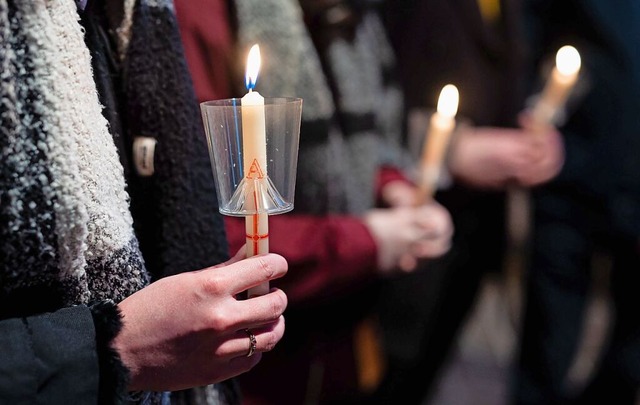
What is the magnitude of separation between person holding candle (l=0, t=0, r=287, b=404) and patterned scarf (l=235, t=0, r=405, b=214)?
20 centimetres

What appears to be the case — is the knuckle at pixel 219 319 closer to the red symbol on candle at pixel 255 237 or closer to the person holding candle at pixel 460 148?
the red symbol on candle at pixel 255 237

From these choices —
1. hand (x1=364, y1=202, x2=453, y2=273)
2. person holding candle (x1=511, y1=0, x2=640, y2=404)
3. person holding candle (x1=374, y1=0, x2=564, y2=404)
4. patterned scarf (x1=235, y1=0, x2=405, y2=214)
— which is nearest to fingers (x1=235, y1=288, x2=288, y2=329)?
patterned scarf (x1=235, y1=0, x2=405, y2=214)

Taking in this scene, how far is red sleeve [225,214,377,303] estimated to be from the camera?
606mm

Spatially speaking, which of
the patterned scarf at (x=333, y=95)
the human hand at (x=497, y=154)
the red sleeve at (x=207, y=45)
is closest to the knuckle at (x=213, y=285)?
the red sleeve at (x=207, y=45)

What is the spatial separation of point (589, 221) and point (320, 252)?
0.66 metres

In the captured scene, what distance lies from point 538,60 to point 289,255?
0.66 meters

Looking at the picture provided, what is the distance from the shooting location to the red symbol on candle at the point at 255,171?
0.34 meters

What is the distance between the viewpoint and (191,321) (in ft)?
1.12

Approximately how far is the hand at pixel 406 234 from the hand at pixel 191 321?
0.38 m

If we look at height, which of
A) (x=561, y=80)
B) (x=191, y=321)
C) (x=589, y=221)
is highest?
(x=561, y=80)

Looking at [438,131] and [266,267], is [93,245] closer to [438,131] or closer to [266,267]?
[266,267]

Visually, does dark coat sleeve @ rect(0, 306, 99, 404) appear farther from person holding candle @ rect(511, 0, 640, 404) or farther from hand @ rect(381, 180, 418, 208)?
person holding candle @ rect(511, 0, 640, 404)

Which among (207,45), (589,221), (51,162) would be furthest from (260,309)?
(589,221)

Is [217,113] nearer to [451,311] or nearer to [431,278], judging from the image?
[431,278]
